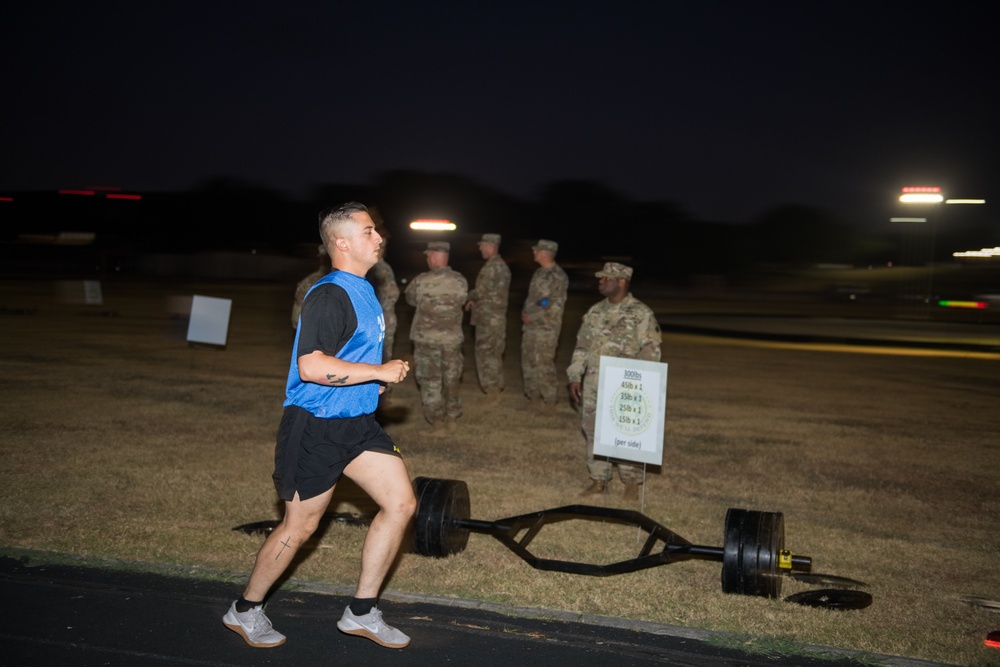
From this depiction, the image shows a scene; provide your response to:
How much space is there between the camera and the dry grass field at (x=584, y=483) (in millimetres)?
5312

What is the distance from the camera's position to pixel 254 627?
170 inches

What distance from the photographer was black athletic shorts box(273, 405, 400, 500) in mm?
4059

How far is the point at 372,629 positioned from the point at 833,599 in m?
2.70

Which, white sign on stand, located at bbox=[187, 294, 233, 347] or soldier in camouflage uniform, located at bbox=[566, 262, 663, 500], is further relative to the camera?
white sign on stand, located at bbox=[187, 294, 233, 347]

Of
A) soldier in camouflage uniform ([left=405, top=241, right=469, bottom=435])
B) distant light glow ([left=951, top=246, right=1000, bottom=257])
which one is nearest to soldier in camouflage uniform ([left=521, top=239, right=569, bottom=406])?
soldier in camouflage uniform ([left=405, top=241, right=469, bottom=435])

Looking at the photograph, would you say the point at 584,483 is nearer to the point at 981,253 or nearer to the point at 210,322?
the point at 210,322

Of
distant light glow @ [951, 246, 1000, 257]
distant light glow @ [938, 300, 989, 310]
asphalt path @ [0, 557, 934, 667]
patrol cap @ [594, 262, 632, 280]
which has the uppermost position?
distant light glow @ [951, 246, 1000, 257]

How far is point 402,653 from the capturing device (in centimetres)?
438

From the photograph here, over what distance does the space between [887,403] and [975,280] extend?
2712 centimetres

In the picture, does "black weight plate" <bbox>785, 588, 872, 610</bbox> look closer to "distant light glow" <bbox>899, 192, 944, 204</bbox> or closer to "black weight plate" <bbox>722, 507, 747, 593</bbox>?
"black weight plate" <bbox>722, 507, 747, 593</bbox>

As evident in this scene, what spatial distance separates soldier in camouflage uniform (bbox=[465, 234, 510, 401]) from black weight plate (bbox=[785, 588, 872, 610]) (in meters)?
7.30

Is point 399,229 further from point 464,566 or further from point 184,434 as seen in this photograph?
point 464,566

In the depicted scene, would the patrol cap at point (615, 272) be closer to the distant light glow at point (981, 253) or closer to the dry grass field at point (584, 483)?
the dry grass field at point (584, 483)

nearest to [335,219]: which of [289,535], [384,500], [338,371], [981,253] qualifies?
[338,371]
